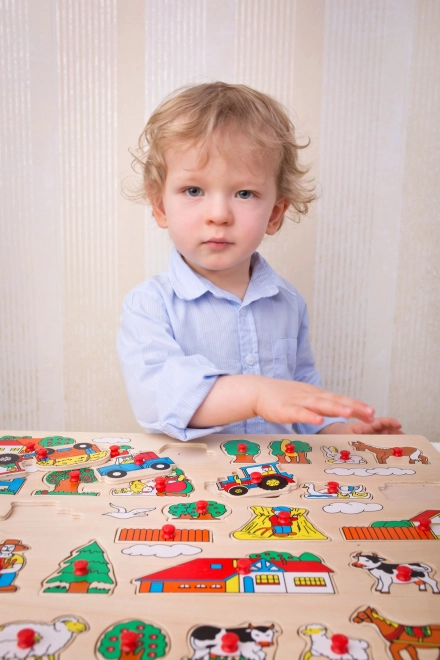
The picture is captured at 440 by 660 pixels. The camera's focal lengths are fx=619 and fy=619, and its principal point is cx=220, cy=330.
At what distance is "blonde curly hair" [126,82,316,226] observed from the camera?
810 millimetres

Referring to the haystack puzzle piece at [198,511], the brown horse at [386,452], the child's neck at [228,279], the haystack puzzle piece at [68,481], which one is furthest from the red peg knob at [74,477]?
the child's neck at [228,279]

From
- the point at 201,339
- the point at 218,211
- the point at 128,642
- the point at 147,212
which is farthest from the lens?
the point at 147,212

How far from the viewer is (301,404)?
2.03ft

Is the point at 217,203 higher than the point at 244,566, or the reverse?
the point at 217,203

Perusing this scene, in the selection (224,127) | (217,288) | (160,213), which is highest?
(224,127)

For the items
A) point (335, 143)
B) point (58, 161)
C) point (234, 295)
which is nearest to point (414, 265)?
point (335, 143)

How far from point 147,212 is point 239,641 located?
3.08ft

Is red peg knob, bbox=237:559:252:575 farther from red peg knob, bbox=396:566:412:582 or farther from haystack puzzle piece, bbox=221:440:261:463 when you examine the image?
haystack puzzle piece, bbox=221:440:261:463

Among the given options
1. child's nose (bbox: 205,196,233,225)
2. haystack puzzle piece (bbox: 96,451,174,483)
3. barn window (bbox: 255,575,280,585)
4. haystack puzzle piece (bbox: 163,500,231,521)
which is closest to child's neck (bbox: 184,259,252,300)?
child's nose (bbox: 205,196,233,225)

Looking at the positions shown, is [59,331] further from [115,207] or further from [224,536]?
[224,536]

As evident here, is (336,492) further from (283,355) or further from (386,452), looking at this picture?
(283,355)

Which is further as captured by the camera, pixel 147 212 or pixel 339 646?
pixel 147 212

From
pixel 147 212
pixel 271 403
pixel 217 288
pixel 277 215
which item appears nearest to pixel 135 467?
pixel 271 403

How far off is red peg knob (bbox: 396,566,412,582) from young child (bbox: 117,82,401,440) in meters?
0.22
